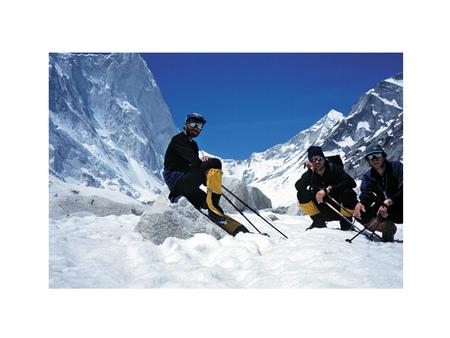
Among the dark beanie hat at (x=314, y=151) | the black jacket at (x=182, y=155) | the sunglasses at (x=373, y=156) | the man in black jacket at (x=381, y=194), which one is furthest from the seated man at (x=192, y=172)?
the sunglasses at (x=373, y=156)

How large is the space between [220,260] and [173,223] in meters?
0.69

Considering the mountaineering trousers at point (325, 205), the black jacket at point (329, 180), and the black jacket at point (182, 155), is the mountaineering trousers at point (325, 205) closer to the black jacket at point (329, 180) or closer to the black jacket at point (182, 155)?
the black jacket at point (329, 180)

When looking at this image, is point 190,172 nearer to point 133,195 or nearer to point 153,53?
point 133,195

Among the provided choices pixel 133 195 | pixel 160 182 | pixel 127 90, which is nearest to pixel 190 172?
pixel 160 182

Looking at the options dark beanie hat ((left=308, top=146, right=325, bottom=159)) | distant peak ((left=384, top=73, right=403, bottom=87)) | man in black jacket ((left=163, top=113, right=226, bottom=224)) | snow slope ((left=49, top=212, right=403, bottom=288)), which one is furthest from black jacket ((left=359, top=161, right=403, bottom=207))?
man in black jacket ((left=163, top=113, right=226, bottom=224))

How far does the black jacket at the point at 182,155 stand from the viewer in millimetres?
5168

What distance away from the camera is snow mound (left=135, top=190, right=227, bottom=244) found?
493cm

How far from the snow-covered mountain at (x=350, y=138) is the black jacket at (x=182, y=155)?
1.36 feet

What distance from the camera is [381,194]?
16.2 ft

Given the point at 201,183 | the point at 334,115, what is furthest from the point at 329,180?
the point at 201,183

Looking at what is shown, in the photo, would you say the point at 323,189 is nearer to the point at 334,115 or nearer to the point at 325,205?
the point at 325,205

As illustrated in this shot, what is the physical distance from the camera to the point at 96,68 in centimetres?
513

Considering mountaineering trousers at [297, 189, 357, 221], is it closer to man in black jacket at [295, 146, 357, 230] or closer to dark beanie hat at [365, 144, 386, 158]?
man in black jacket at [295, 146, 357, 230]

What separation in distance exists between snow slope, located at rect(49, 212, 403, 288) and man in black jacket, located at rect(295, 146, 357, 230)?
0.14 metres
